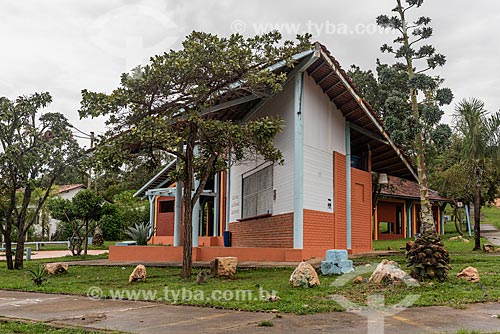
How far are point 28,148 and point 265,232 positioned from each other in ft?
24.1

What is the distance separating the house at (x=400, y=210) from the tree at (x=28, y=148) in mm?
18952

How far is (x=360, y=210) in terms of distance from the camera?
16906 millimetres

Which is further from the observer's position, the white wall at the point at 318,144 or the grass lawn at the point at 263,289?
the white wall at the point at 318,144

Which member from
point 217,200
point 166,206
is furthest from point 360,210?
point 166,206

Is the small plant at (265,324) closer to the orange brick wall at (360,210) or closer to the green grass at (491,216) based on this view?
the orange brick wall at (360,210)

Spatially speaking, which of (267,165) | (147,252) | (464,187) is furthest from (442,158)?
(147,252)

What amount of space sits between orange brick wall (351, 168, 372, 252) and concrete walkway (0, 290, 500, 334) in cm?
969

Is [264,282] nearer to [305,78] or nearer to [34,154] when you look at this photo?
[305,78]

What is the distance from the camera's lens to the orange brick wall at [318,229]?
13875mm

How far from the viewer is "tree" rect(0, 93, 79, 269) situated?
48.4ft

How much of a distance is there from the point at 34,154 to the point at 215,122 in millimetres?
6594

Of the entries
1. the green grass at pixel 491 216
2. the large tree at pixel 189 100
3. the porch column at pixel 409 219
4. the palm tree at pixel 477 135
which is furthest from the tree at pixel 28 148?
the green grass at pixel 491 216

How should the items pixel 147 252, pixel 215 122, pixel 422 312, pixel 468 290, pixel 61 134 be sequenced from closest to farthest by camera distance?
pixel 422 312 < pixel 468 290 < pixel 215 122 < pixel 61 134 < pixel 147 252

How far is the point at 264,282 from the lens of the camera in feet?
32.2
